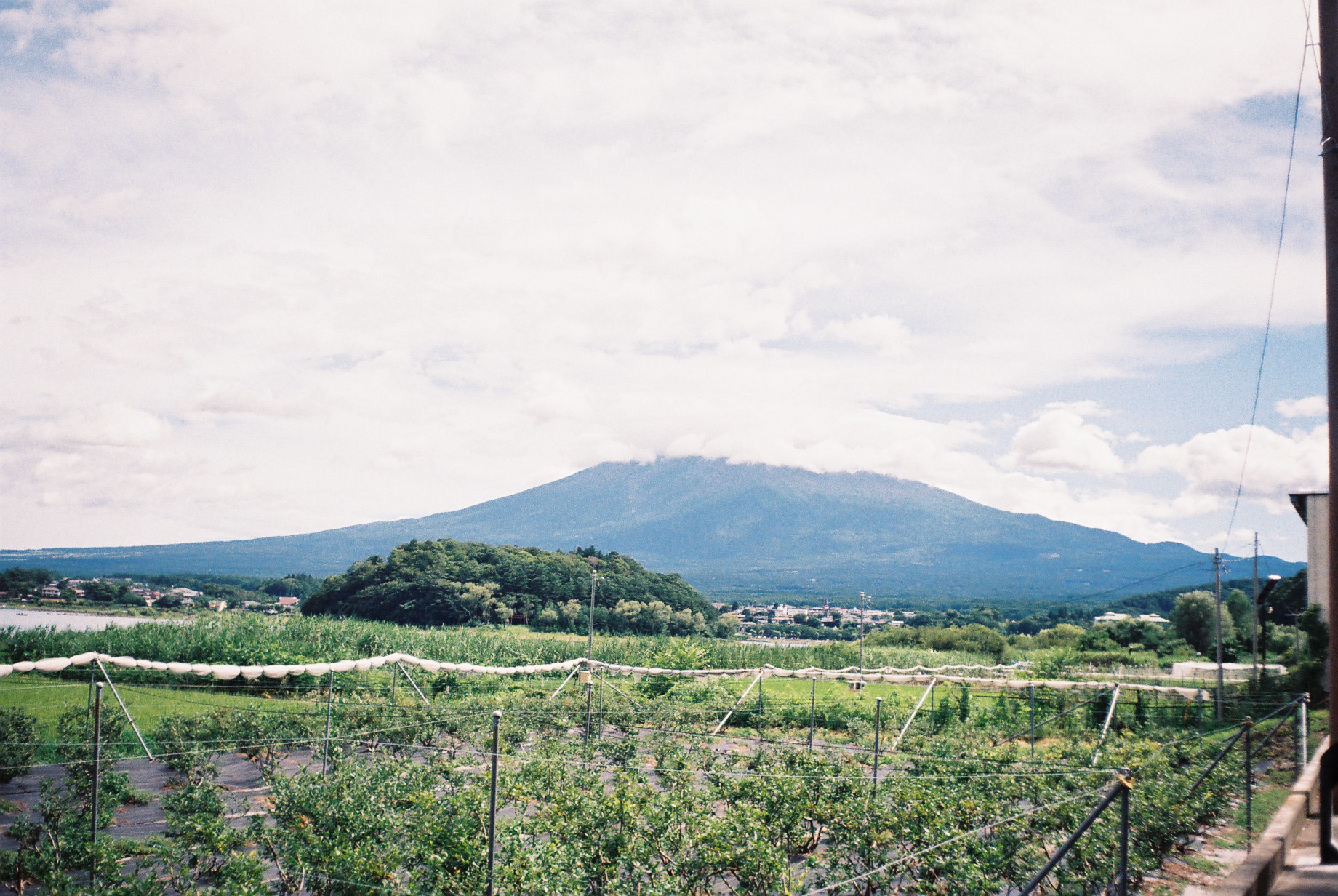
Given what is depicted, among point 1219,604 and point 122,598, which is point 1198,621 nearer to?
point 1219,604

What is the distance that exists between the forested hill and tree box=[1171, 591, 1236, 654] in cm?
3167

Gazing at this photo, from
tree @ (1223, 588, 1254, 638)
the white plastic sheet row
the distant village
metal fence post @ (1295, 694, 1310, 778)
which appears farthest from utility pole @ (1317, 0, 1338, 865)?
tree @ (1223, 588, 1254, 638)

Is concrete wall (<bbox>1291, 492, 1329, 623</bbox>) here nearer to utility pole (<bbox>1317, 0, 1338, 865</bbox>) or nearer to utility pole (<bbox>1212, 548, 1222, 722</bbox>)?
utility pole (<bbox>1212, 548, 1222, 722</bbox>)

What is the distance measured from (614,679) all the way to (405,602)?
103 ft

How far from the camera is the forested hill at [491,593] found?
2334 inches

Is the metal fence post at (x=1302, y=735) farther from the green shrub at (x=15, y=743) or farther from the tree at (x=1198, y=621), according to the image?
the tree at (x=1198, y=621)

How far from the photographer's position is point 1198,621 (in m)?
53.0

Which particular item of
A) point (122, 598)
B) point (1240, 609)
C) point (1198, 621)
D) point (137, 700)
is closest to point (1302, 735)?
point (137, 700)

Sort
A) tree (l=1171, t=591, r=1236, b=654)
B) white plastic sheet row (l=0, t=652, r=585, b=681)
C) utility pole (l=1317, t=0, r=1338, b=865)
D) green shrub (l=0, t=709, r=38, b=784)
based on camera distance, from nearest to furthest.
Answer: utility pole (l=1317, t=0, r=1338, b=865) < green shrub (l=0, t=709, r=38, b=784) < white plastic sheet row (l=0, t=652, r=585, b=681) < tree (l=1171, t=591, r=1236, b=654)

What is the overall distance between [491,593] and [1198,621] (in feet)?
151

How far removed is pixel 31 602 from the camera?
56.5m

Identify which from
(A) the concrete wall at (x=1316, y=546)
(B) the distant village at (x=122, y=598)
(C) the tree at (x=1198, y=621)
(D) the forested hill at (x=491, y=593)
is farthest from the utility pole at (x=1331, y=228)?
(D) the forested hill at (x=491, y=593)

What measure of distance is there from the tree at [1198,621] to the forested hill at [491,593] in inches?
1247

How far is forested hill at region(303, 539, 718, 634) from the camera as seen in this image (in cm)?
5928
